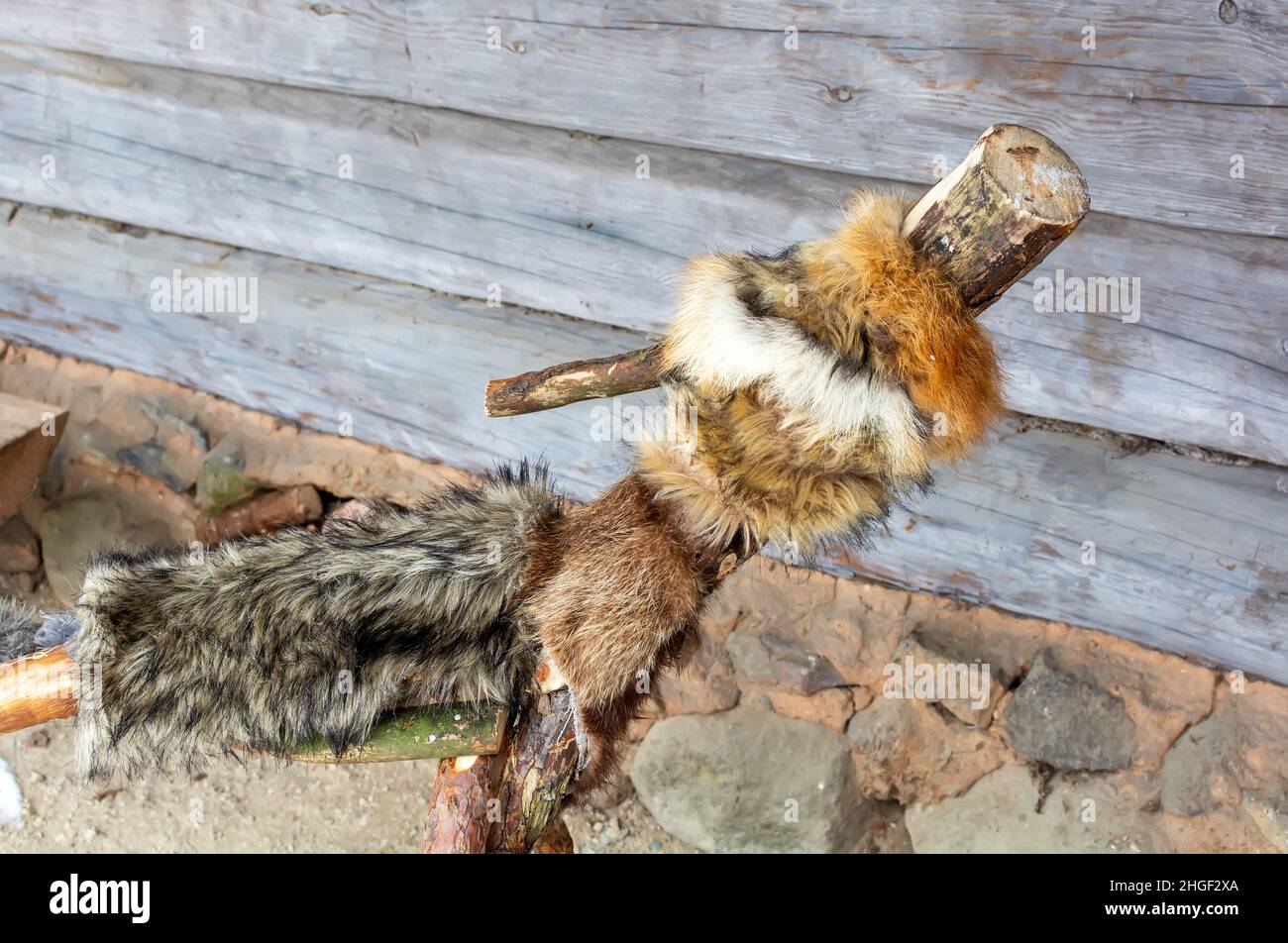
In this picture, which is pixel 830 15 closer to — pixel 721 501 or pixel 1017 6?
pixel 1017 6

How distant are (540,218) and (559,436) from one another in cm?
64

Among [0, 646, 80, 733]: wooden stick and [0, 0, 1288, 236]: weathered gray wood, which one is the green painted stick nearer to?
[0, 646, 80, 733]: wooden stick

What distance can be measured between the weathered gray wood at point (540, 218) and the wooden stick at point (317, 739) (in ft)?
4.49

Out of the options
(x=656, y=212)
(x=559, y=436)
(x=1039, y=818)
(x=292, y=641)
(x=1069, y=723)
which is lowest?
(x=1039, y=818)

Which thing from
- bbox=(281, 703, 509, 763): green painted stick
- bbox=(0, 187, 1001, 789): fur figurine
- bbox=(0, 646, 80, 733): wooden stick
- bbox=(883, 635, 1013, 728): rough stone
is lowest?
bbox=(883, 635, 1013, 728): rough stone

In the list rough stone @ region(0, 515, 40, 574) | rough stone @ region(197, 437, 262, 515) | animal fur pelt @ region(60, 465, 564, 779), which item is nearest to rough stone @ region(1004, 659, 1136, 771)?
animal fur pelt @ region(60, 465, 564, 779)

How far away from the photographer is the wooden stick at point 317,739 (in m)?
1.39

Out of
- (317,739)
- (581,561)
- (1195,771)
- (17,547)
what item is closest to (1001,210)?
(581,561)

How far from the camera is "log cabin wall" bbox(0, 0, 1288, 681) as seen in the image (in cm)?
203

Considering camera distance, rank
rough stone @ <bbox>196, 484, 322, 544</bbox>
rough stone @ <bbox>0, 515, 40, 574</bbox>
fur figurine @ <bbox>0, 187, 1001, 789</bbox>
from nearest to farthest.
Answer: fur figurine @ <bbox>0, 187, 1001, 789</bbox> < rough stone @ <bbox>196, 484, 322, 544</bbox> < rough stone @ <bbox>0, 515, 40, 574</bbox>

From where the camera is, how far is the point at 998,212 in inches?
42.6

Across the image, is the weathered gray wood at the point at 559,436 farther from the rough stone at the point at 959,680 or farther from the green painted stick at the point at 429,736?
the green painted stick at the point at 429,736

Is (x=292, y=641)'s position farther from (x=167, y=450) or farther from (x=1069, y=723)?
(x=167, y=450)

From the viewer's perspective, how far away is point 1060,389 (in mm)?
2354
